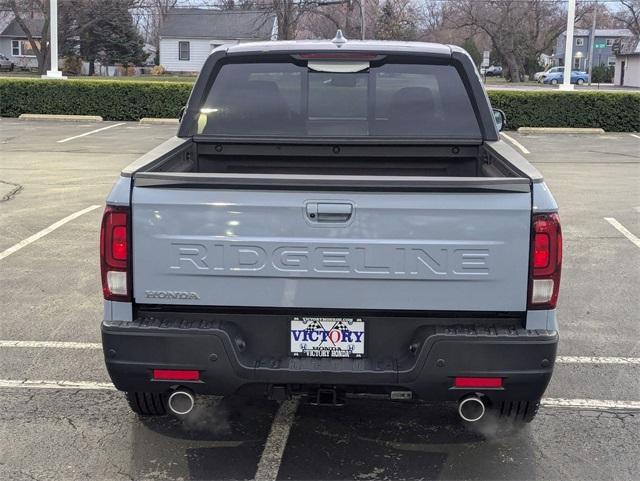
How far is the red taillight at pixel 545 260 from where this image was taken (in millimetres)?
3258

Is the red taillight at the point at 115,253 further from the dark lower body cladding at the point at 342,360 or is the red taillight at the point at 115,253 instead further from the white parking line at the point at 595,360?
the white parking line at the point at 595,360

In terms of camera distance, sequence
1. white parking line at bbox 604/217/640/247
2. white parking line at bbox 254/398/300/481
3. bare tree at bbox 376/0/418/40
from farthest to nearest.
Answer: bare tree at bbox 376/0/418/40 < white parking line at bbox 604/217/640/247 < white parking line at bbox 254/398/300/481

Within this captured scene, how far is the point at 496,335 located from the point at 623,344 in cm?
268

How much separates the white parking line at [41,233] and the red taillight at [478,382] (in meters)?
5.70

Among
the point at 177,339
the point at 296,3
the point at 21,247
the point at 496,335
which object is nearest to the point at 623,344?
the point at 496,335

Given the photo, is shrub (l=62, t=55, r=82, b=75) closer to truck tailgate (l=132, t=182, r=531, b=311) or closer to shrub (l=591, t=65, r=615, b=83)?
shrub (l=591, t=65, r=615, b=83)

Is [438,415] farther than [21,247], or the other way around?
[21,247]

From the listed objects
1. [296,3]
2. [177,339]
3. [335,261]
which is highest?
[296,3]

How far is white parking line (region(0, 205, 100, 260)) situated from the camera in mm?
7863

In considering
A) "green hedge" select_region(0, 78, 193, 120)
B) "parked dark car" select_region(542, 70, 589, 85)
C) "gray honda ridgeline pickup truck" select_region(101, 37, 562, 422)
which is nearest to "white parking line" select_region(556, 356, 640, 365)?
"gray honda ridgeline pickup truck" select_region(101, 37, 562, 422)

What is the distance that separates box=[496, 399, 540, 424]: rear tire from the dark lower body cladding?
1.37ft

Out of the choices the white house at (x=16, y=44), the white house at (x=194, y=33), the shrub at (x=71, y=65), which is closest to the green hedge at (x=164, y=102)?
the shrub at (x=71, y=65)

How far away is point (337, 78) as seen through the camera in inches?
181

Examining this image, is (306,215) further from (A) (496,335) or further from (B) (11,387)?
(B) (11,387)
